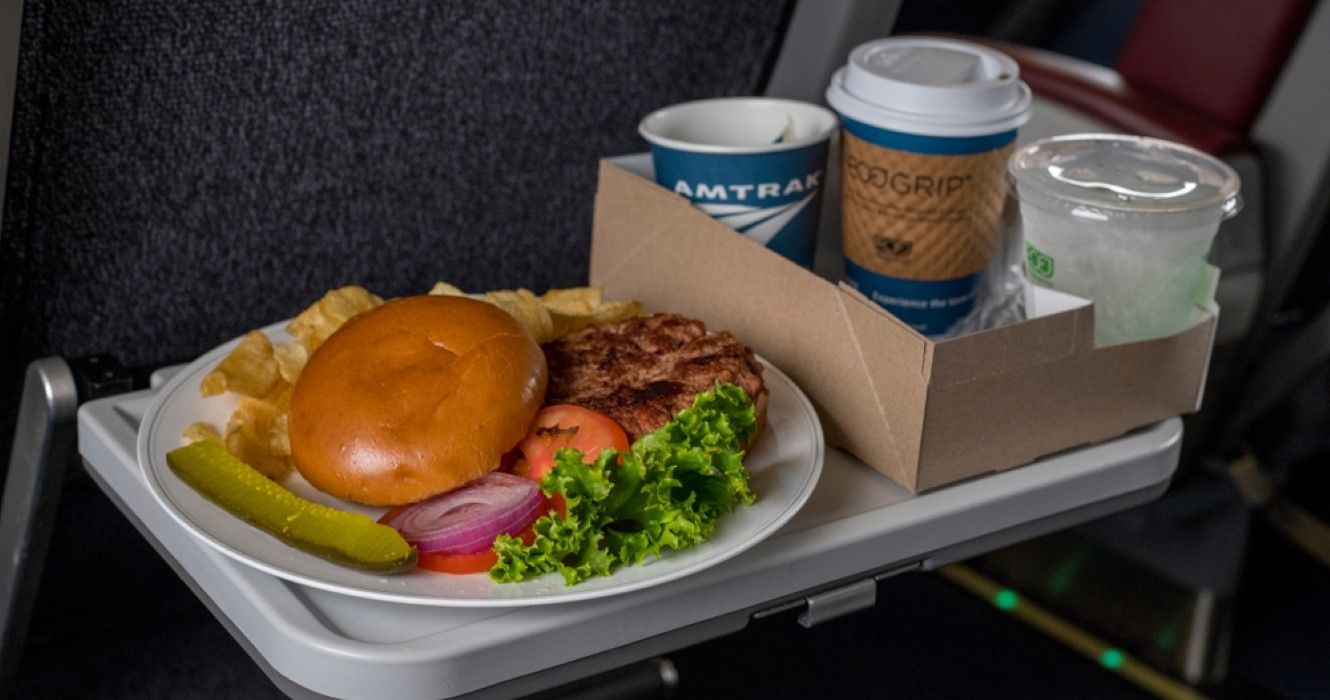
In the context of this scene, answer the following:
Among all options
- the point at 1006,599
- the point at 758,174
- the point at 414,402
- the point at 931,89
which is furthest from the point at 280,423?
the point at 1006,599

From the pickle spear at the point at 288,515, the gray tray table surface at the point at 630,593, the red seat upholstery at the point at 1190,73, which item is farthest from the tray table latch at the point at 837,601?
the red seat upholstery at the point at 1190,73

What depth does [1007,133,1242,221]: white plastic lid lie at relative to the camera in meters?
0.85

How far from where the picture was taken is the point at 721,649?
1.71m

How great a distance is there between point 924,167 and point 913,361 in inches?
8.3

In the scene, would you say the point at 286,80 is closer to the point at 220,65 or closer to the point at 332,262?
the point at 220,65

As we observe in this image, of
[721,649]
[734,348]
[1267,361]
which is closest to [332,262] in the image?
[734,348]

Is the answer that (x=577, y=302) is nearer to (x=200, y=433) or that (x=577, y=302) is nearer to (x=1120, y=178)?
(x=200, y=433)

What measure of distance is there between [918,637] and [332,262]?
108cm

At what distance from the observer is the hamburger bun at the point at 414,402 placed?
0.71 meters

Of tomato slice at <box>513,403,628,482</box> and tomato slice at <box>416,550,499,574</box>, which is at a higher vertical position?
tomato slice at <box>513,403,628,482</box>

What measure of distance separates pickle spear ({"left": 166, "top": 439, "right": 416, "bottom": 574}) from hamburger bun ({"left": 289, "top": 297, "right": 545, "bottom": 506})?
2 cm

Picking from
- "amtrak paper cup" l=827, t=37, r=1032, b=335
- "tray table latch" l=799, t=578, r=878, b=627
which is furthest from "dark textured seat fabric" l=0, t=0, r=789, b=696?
"tray table latch" l=799, t=578, r=878, b=627

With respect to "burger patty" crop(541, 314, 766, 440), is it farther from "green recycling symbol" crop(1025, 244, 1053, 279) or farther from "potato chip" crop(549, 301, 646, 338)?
"green recycling symbol" crop(1025, 244, 1053, 279)

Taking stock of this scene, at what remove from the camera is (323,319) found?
872mm
